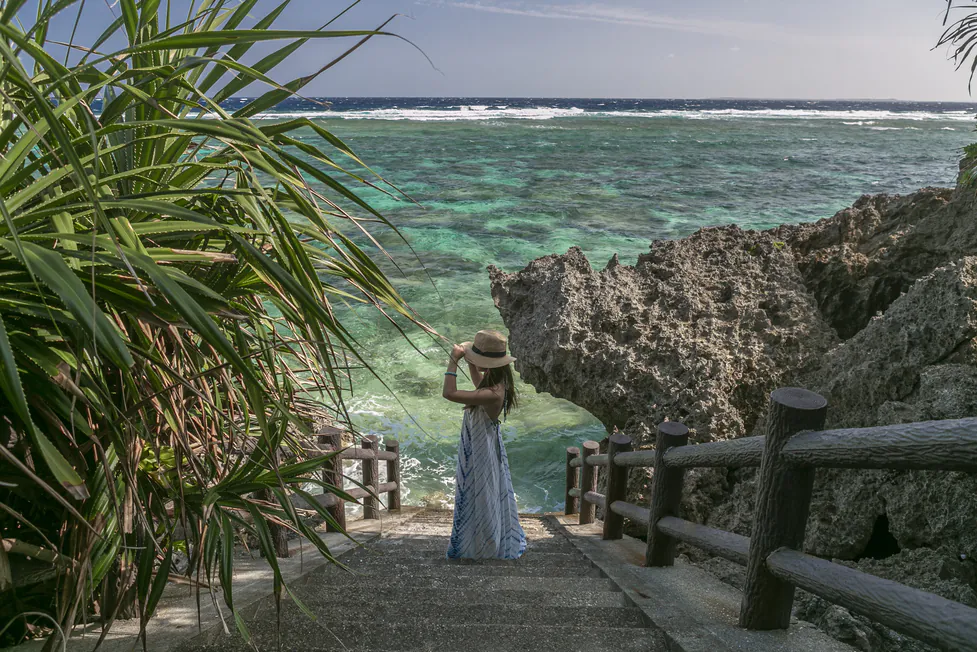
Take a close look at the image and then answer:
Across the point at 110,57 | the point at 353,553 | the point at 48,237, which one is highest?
the point at 110,57

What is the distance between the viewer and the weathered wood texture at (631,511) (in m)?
3.38

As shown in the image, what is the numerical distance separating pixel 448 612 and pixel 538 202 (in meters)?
21.0

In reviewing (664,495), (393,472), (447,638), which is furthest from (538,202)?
(447,638)

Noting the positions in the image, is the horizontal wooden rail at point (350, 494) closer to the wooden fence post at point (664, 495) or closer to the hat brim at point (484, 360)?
the hat brim at point (484, 360)

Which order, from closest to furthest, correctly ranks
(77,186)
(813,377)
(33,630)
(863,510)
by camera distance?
(77,186) → (33,630) → (863,510) → (813,377)

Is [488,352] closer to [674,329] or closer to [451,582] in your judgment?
[451,582]

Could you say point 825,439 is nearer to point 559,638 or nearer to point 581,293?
point 559,638

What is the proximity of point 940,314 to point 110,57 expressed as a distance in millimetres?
3771

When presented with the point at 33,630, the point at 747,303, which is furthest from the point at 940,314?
the point at 33,630

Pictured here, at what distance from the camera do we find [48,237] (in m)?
1.38

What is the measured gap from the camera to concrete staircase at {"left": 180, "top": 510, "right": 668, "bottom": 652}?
81.0 inches

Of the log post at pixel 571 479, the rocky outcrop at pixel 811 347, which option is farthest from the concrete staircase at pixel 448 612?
the log post at pixel 571 479

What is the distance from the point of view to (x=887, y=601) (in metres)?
1.67

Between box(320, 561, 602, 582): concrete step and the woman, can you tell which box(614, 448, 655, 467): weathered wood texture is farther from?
the woman
